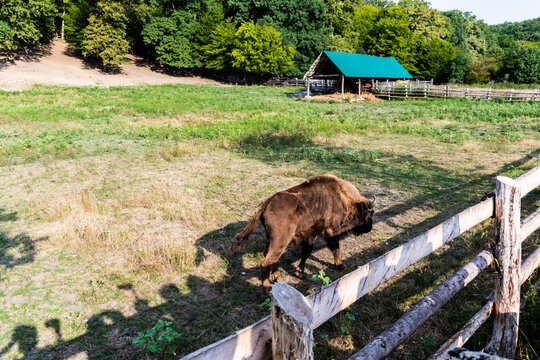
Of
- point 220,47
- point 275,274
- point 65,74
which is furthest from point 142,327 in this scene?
point 220,47

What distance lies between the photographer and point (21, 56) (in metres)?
55.2

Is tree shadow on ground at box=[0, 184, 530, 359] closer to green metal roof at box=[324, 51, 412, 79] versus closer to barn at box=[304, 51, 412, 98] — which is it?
barn at box=[304, 51, 412, 98]

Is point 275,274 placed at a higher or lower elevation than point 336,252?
lower

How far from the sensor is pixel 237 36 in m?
55.5

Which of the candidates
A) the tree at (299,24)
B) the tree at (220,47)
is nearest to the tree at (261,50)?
the tree at (299,24)

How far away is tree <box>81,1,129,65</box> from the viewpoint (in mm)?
53844

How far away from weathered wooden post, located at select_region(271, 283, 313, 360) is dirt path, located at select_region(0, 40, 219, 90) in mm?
46672

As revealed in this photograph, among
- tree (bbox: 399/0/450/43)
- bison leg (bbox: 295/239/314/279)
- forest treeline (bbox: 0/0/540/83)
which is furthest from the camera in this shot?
tree (bbox: 399/0/450/43)

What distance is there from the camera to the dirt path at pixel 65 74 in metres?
45.4

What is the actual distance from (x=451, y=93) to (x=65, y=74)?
53.2 metres

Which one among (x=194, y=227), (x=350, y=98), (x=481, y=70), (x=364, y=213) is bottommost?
(x=194, y=227)

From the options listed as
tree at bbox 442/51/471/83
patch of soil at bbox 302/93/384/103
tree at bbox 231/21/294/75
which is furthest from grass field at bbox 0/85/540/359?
tree at bbox 442/51/471/83

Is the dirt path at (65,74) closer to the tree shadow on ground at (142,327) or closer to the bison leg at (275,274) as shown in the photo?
the tree shadow on ground at (142,327)

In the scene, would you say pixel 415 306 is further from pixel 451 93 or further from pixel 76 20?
pixel 76 20
